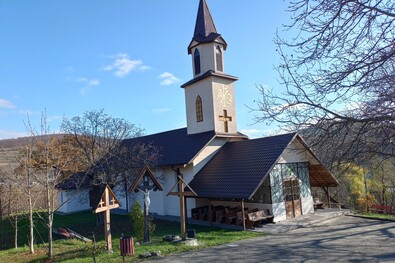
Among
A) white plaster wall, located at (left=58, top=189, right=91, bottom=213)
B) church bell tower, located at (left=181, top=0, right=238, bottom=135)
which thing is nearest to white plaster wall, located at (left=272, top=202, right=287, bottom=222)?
church bell tower, located at (left=181, top=0, right=238, bottom=135)

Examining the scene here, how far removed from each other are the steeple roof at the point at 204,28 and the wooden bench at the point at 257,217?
11.4 meters

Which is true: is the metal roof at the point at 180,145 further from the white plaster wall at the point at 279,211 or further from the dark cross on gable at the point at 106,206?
the dark cross on gable at the point at 106,206

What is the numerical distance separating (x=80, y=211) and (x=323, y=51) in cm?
2590

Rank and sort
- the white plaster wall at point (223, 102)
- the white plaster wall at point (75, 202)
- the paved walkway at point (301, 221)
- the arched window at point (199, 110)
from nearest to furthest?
1. the paved walkway at point (301, 221)
2. the white plaster wall at point (223, 102)
3. the arched window at point (199, 110)
4. the white plaster wall at point (75, 202)

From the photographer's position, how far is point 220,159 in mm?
18609

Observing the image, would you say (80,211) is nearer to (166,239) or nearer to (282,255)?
(166,239)

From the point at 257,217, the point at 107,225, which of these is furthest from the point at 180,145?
the point at 107,225

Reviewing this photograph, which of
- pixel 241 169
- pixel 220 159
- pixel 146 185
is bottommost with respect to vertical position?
pixel 146 185

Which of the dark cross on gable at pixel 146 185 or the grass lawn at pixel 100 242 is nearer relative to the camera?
the grass lawn at pixel 100 242

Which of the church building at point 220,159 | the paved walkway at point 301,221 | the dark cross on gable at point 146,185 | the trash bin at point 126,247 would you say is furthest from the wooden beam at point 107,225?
the paved walkway at point 301,221

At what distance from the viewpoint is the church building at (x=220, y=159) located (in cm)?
1577

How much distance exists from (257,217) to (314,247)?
4148mm

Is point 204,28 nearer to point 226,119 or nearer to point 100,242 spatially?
point 226,119

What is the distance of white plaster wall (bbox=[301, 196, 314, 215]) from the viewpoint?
1720 cm
